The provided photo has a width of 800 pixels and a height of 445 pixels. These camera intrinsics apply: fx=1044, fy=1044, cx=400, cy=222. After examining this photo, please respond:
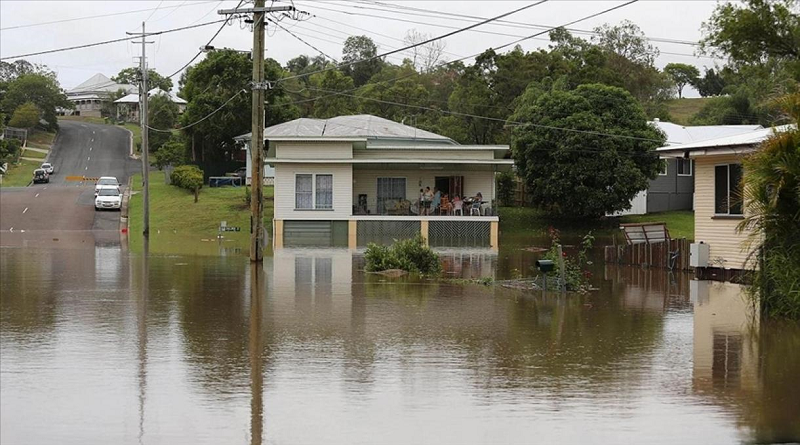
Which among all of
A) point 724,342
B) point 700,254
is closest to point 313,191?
point 700,254

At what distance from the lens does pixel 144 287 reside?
23.2 m

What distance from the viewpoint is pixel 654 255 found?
3133 cm

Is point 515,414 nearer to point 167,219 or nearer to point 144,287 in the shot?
point 144,287

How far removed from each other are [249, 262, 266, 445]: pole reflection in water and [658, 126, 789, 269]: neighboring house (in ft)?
39.5

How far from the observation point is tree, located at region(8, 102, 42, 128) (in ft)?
340

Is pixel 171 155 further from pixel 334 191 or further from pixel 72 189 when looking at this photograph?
pixel 334 191

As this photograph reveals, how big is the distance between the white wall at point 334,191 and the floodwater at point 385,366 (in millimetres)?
22790

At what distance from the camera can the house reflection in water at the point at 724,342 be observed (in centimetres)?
1270

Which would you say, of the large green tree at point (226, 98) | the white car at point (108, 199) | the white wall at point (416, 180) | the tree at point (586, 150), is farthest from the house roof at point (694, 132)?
the white car at point (108, 199)

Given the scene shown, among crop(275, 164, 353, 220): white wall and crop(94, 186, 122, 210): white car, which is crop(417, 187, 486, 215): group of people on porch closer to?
crop(275, 164, 353, 220): white wall

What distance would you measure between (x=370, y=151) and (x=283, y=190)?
4.53 meters

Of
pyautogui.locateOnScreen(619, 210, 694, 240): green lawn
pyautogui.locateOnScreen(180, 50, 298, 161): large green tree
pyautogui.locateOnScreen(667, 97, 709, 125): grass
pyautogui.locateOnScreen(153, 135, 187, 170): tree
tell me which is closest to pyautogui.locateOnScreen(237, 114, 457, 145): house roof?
pyautogui.locateOnScreen(180, 50, 298, 161): large green tree

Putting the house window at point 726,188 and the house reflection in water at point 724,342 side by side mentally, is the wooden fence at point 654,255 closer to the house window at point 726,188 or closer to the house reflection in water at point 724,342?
the house window at point 726,188

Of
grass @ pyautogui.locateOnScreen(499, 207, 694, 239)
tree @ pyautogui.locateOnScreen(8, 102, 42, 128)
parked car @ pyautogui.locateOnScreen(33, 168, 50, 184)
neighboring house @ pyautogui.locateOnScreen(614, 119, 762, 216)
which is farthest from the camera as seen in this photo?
tree @ pyautogui.locateOnScreen(8, 102, 42, 128)
